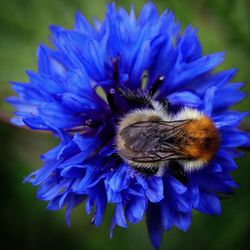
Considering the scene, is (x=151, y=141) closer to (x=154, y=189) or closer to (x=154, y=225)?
(x=154, y=189)

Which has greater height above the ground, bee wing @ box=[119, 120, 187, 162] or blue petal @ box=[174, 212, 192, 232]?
bee wing @ box=[119, 120, 187, 162]

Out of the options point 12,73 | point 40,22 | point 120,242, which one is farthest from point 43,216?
point 40,22

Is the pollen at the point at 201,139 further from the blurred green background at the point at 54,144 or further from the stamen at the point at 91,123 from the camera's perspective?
the blurred green background at the point at 54,144

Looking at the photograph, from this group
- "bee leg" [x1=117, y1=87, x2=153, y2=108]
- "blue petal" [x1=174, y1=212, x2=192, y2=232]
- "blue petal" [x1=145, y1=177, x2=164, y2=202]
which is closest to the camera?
"blue petal" [x1=145, y1=177, x2=164, y2=202]

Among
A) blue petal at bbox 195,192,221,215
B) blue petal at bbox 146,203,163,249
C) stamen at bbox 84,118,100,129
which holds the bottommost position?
blue petal at bbox 146,203,163,249

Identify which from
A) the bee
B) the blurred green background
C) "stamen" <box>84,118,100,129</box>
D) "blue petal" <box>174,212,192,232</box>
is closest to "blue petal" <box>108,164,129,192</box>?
the bee

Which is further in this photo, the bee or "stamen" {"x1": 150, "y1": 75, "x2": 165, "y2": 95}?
"stamen" {"x1": 150, "y1": 75, "x2": 165, "y2": 95}

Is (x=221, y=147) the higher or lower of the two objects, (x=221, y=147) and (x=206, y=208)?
the higher

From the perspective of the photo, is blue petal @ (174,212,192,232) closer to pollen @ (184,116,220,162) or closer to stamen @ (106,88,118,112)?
pollen @ (184,116,220,162)

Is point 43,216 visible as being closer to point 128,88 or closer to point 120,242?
point 120,242
